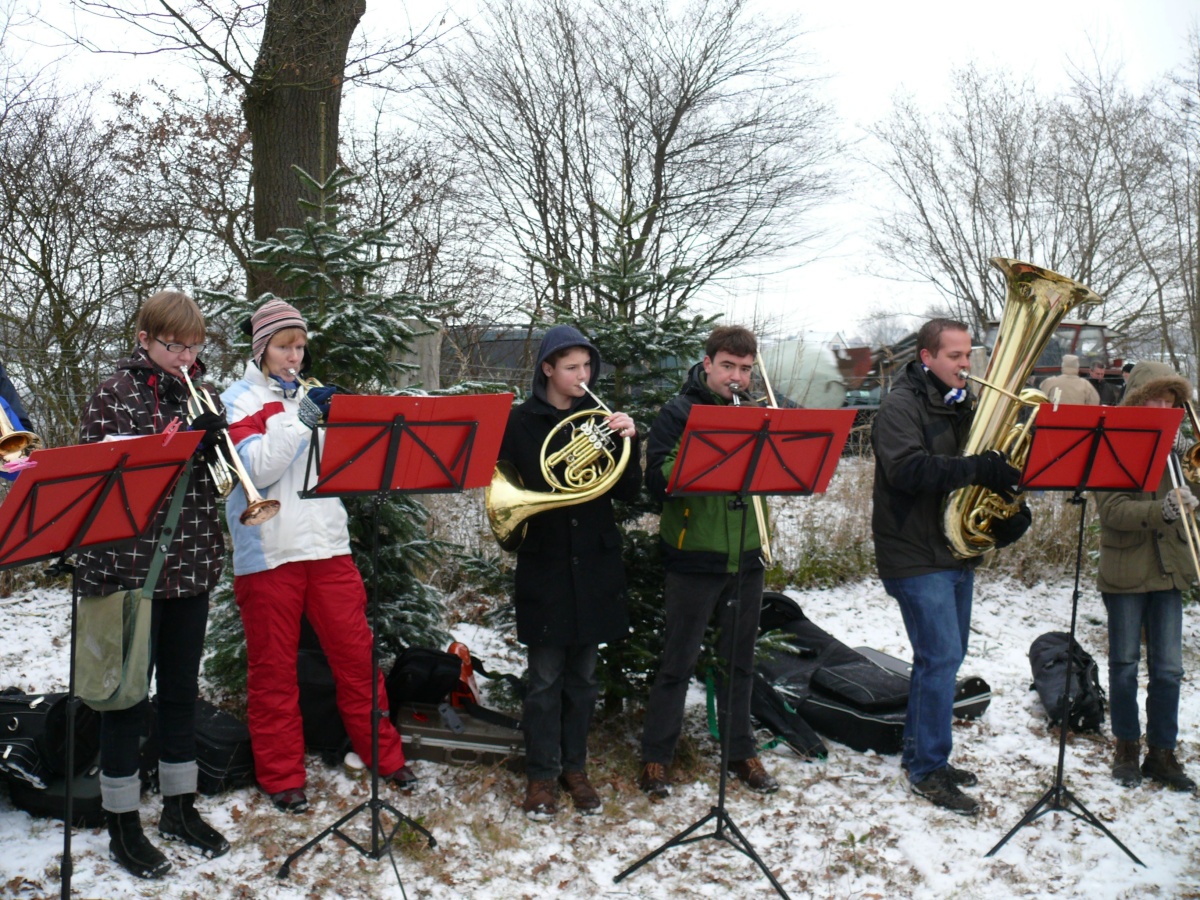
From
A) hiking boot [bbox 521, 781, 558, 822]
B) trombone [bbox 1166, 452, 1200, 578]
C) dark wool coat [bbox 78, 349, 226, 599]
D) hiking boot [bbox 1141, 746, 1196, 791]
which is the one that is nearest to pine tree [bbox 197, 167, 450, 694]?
dark wool coat [bbox 78, 349, 226, 599]

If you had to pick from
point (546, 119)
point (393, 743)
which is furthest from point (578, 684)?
point (546, 119)

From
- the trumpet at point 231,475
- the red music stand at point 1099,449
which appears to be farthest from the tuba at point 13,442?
the red music stand at point 1099,449

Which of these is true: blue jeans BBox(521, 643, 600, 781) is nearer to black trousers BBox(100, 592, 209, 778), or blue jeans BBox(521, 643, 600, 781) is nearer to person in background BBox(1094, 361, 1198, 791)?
black trousers BBox(100, 592, 209, 778)

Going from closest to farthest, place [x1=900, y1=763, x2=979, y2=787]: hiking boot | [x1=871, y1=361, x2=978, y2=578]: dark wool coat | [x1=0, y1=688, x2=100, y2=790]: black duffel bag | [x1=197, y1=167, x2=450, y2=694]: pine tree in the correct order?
1. [x1=0, y1=688, x2=100, y2=790]: black duffel bag
2. [x1=871, y1=361, x2=978, y2=578]: dark wool coat
3. [x1=900, y1=763, x2=979, y2=787]: hiking boot
4. [x1=197, y1=167, x2=450, y2=694]: pine tree

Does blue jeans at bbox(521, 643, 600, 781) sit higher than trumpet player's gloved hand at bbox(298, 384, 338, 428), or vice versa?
trumpet player's gloved hand at bbox(298, 384, 338, 428)

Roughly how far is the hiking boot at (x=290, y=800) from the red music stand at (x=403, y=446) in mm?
435

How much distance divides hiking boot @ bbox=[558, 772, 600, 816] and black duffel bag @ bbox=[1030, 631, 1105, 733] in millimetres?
2321

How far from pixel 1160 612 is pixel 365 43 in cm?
593

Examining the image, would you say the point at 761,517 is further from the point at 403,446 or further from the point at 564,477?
the point at 403,446

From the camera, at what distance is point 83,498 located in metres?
2.44

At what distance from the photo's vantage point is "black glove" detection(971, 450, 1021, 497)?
3.74 metres

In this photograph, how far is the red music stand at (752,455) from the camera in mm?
3207

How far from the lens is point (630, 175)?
1395 cm

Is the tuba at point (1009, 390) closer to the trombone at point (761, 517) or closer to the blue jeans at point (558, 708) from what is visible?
the trombone at point (761, 517)
